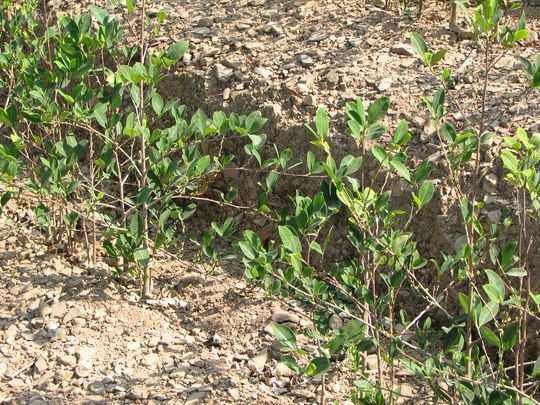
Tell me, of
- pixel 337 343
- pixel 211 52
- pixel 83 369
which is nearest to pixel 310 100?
pixel 211 52

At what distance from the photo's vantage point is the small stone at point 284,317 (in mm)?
3670

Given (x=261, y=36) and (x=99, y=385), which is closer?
(x=99, y=385)

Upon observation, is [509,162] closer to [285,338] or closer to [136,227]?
[285,338]

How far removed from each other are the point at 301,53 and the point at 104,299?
1638 mm

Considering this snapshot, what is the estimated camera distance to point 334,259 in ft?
12.9

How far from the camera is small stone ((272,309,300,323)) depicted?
367 cm

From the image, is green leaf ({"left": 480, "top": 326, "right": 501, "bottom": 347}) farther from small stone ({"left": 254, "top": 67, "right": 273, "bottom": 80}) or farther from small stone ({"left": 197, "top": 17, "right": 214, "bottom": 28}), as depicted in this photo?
small stone ({"left": 197, "top": 17, "right": 214, "bottom": 28})

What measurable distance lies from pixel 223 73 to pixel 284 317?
4.63ft

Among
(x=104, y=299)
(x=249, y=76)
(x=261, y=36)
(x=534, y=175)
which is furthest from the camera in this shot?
(x=261, y=36)

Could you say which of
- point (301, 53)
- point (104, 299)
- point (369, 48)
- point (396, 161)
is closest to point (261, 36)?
point (301, 53)

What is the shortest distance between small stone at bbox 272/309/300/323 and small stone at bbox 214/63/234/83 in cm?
134

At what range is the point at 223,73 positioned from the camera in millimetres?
4465

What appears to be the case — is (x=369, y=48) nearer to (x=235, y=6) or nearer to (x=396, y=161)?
(x=235, y=6)

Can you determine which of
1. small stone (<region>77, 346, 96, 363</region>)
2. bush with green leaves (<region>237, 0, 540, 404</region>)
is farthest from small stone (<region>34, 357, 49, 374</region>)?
bush with green leaves (<region>237, 0, 540, 404</region>)
